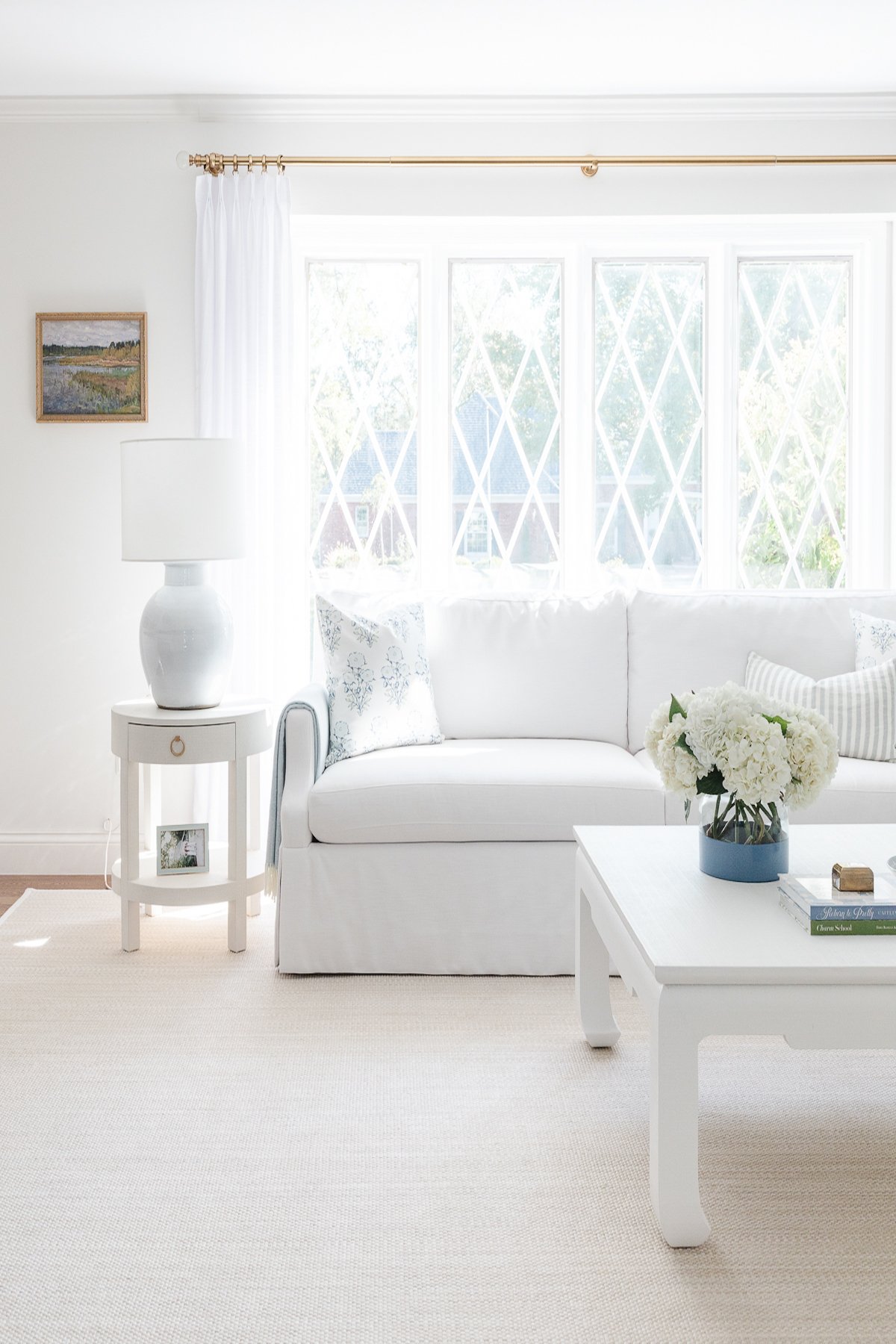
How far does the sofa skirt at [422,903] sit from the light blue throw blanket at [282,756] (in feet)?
0.52

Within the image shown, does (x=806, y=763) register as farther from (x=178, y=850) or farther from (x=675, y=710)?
(x=178, y=850)

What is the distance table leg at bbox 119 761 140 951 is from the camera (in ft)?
10.1

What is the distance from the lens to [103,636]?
3898 millimetres

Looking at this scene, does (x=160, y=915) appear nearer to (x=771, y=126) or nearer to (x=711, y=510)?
(x=711, y=510)

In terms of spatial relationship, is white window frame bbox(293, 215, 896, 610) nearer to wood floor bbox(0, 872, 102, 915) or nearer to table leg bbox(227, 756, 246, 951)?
table leg bbox(227, 756, 246, 951)

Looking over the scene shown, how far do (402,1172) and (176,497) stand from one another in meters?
1.90

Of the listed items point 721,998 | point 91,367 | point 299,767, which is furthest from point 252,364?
point 721,998

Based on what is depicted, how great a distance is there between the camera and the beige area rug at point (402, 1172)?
158 cm

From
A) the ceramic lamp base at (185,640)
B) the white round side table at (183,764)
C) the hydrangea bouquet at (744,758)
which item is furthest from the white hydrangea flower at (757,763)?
the ceramic lamp base at (185,640)

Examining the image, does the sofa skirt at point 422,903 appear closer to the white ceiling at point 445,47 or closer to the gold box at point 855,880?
the gold box at point 855,880

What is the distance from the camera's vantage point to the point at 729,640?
347cm

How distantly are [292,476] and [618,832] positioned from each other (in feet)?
6.77

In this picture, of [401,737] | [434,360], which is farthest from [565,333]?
[401,737]

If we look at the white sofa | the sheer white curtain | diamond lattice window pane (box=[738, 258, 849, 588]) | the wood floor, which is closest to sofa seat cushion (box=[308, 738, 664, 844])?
the white sofa
